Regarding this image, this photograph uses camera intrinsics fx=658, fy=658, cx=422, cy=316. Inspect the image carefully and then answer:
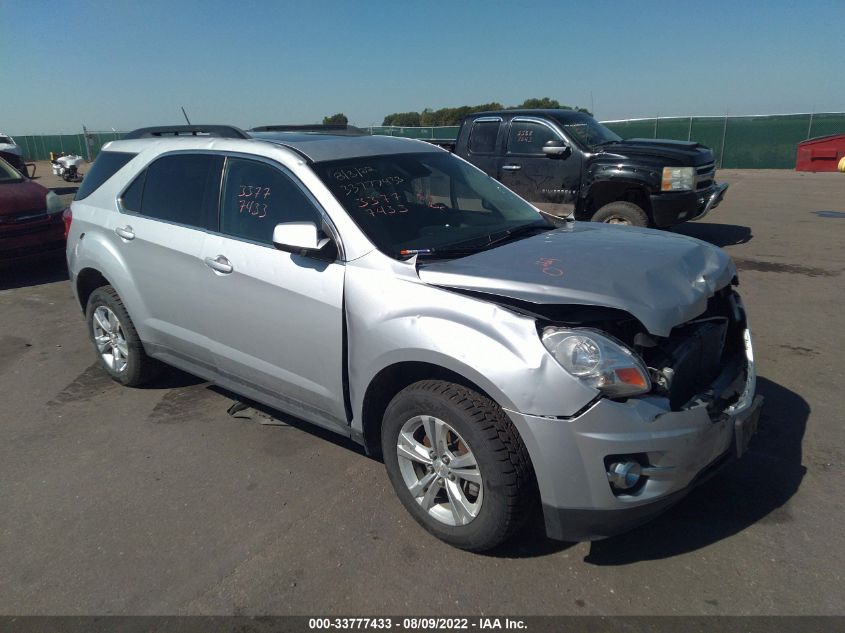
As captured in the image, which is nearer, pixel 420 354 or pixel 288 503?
pixel 420 354

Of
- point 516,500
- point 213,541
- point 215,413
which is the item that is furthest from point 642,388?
point 215,413

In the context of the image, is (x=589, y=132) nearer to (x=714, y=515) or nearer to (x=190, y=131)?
(x=190, y=131)

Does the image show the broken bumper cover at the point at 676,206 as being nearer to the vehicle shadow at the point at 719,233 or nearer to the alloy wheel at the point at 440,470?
the vehicle shadow at the point at 719,233

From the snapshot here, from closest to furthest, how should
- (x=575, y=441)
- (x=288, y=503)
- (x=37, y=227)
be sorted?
(x=575, y=441) → (x=288, y=503) → (x=37, y=227)

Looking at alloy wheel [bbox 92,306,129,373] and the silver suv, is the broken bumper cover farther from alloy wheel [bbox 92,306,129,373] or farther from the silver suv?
alloy wheel [bbox 92,306,129,373]

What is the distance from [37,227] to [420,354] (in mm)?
7678

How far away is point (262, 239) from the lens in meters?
3.65

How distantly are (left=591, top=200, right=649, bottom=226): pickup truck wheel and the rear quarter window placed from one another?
597 centimetres

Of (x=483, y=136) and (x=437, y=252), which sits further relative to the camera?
(x=483, y=136)

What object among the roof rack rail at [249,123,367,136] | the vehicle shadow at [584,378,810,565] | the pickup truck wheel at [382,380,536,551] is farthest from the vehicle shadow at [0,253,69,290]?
the vehicle shadow at [584,378,810,565]

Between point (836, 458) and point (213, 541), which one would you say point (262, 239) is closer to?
point (213, 541)

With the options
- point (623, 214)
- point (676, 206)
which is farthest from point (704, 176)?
point (623, 214)

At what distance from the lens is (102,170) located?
4.96 m

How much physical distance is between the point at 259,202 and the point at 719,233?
904 cm
